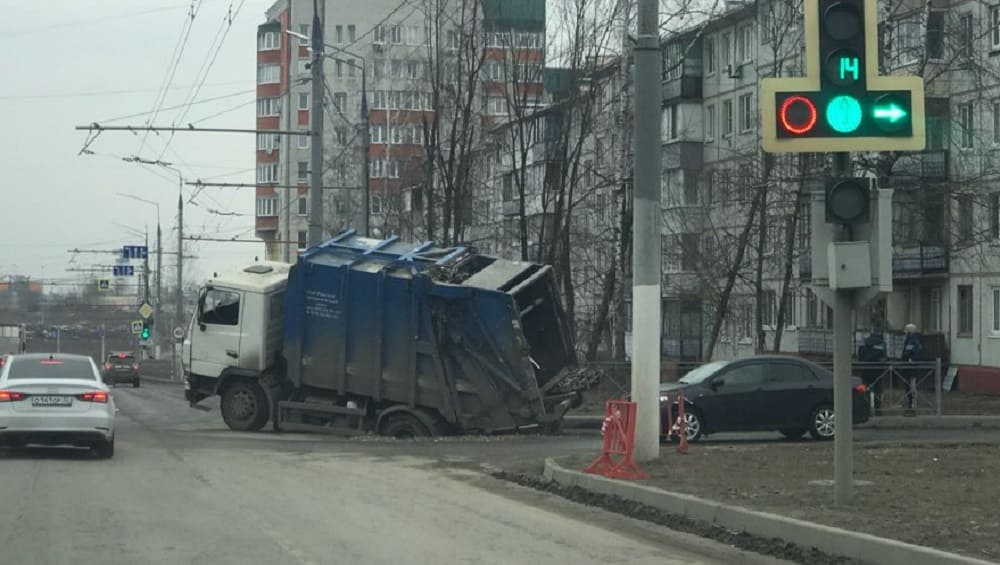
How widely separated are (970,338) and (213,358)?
1111 inches

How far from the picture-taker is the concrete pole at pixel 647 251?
16312 mm

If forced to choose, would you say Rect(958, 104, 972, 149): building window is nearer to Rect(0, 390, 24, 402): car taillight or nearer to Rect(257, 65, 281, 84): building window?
Rect(0, 390, 24, 402): car taillight

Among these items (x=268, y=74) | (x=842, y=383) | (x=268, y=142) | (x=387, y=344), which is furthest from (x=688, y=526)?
(x=268, y=74)

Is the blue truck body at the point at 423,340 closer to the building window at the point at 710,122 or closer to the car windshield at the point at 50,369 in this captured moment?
the car windshield at the point at 50,369

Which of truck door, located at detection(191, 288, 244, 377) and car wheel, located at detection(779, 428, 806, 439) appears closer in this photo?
car wheel, located at detection(779, 428, 806, 439)

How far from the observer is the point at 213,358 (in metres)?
25.2

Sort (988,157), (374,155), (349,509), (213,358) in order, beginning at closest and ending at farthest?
(349,509)
(213,358)
(988,157)
(374,155)

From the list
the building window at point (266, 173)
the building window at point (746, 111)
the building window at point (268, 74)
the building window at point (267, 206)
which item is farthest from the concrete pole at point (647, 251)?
the building window at point (268, 74)

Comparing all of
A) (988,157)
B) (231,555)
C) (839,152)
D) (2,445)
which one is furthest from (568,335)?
(988,157)

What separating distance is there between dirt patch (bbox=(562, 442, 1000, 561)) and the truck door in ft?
31.7

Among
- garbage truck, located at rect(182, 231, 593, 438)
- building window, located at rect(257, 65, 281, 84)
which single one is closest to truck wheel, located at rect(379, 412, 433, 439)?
garbage truck, located at rect(182, 231, 593, 438)

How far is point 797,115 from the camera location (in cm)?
1150

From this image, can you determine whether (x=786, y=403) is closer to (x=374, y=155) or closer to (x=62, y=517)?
(x=62, y=517)

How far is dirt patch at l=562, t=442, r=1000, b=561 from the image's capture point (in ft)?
34.7
